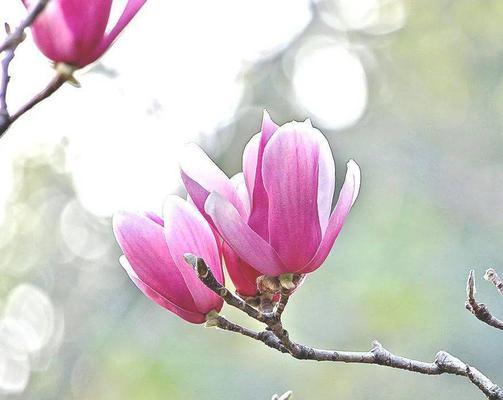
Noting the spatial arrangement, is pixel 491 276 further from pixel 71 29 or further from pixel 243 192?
pixel 71 29

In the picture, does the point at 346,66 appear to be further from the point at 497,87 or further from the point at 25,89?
the point at 25,89

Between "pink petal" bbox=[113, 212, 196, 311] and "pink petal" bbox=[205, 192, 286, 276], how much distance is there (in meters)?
0.03

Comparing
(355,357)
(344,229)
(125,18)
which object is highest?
(125,18)

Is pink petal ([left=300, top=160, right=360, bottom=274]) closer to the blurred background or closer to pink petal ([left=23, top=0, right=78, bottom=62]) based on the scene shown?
pink petal ([left=23, top=0, right=78, bottom=62])

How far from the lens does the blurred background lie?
2.13 metres

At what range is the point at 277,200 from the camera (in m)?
0.39

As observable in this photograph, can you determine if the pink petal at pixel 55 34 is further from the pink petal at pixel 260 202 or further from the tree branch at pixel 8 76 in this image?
the pink petal at pixel 260 202

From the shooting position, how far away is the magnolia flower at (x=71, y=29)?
1.03 feet

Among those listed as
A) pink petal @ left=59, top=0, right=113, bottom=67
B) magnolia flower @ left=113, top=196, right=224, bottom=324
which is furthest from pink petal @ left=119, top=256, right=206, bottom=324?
pink petal @ left=59, top=0, right=113, bottom=67

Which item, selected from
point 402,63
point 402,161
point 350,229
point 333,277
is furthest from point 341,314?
point 402,63

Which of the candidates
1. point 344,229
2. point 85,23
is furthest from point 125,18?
point 344,229

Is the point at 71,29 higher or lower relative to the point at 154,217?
higher

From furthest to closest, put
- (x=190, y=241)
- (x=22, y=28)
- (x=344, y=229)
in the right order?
(x=344, y=229), (x=190, y=241), (x=22, y=28)

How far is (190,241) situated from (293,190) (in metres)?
0.06
